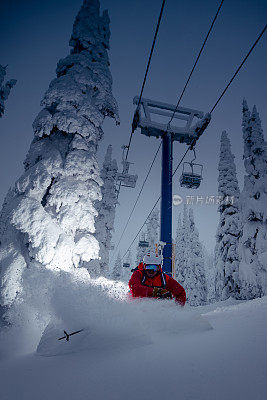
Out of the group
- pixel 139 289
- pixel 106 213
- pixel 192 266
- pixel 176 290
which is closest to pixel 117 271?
pixel 192 266

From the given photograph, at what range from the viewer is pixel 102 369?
6.41 ft

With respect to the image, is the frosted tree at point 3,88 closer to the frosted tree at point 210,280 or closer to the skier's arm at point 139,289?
the skier's arm at point 139,289

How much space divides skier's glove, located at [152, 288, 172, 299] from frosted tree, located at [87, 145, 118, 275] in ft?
55.6

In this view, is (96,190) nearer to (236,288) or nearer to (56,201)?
(56,201)

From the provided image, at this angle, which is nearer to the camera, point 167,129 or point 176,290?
point 176,290

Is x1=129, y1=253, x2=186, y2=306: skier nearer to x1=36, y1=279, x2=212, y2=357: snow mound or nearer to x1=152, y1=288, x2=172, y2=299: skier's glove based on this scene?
x1=152, y1=288, x2=172, y2=299: skier's glove

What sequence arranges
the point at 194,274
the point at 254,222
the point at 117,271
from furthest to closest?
1. the point at 117,271
2. the point at 194,274
3. the point at 254,222

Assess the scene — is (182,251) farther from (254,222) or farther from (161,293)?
(161,293)

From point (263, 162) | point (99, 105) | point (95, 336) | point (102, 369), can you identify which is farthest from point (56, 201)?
point (263, 162)

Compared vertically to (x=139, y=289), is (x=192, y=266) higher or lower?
lower

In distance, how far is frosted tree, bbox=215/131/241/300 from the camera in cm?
1680

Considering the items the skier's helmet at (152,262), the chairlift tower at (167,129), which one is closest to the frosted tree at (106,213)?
the chairlift tower at (167,129)

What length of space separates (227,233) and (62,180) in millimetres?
15039

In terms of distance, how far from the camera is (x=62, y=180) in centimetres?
879
